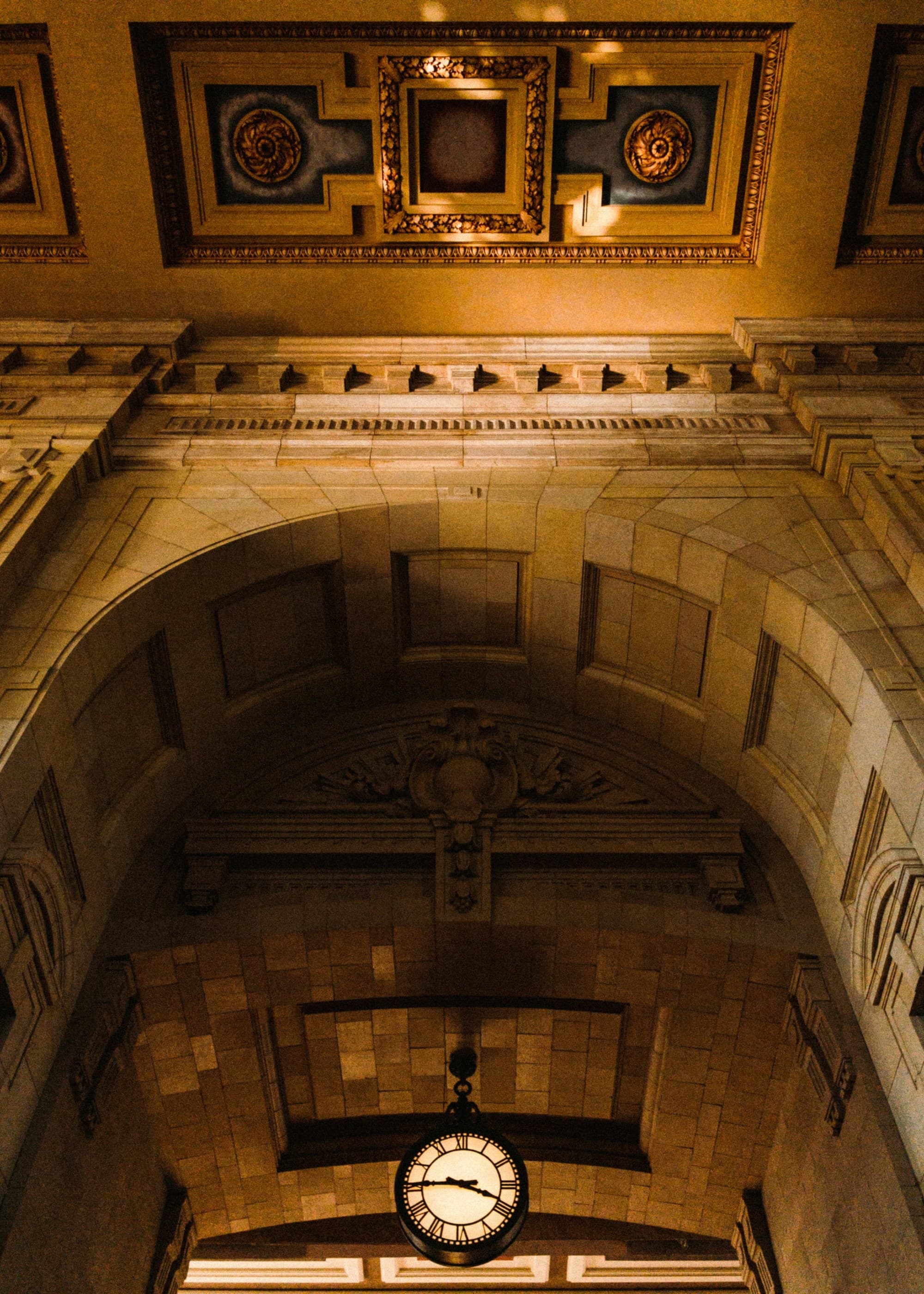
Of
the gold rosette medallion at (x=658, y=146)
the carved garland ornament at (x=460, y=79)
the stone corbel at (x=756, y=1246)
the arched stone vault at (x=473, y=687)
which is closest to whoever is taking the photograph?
the arched stone vault at (x=473, y=687)

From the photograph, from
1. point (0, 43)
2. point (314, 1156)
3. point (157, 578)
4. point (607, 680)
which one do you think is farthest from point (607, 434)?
point (314, 1156)

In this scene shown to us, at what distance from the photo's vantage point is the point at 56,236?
24.1 ft

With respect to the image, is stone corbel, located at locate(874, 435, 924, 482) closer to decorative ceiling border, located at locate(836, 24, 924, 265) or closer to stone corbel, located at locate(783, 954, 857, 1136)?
decorative ceiling border, located at locate(836, 24, 924, 265)

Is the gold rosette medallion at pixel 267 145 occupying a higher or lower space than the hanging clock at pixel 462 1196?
higher

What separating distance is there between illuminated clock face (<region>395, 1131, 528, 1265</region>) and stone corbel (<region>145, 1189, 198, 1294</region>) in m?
1.83

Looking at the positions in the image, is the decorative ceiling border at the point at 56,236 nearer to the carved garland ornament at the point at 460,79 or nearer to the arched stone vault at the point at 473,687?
the arched stone vault at the point at 473,687

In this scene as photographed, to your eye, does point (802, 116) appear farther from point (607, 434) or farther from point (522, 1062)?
point (522, 1062)

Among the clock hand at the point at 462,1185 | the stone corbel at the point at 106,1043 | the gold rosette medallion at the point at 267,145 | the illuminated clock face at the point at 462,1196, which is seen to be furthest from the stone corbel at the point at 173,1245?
the gold rosette medallion at the point at 267,145

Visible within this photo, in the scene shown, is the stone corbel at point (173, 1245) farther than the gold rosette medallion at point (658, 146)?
No

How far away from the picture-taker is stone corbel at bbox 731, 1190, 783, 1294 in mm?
6387

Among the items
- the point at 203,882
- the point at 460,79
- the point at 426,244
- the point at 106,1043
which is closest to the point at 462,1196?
the point at 106,1043

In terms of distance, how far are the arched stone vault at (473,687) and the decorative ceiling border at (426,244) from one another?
1.15m

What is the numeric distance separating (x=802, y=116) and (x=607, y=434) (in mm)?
2587

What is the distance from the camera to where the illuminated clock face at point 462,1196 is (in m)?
5.54
